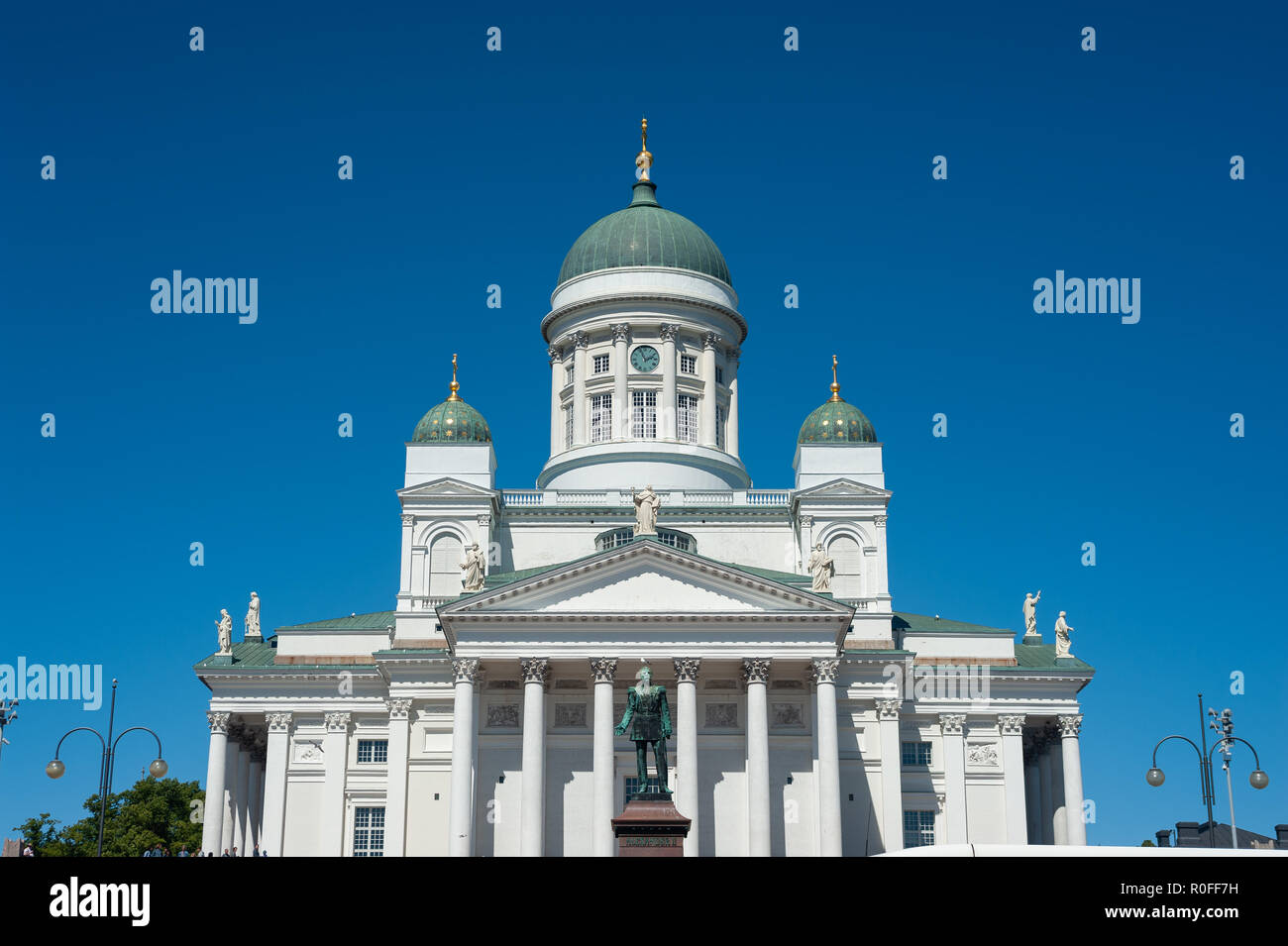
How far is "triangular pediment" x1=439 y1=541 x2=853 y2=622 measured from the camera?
58.1 m

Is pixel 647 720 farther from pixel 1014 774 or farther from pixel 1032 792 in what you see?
pixel 1032 792

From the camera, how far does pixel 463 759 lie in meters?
58.3

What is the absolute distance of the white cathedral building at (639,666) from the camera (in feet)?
191

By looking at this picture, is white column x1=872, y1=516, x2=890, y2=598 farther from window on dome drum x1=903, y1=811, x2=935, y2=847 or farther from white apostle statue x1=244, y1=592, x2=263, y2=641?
white apostle statue x1=244, y1=592, x2=263, y2=641

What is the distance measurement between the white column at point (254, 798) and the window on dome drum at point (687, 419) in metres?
26.1

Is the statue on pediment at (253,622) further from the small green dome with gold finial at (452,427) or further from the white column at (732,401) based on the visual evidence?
the white column at (732,401)

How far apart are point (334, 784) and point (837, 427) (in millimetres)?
28274

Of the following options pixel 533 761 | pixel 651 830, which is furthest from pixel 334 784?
pixel 651 830

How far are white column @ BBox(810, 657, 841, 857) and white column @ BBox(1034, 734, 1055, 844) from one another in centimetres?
1443

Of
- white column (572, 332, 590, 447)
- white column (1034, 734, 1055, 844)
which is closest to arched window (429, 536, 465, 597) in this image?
white column (572, 332, 590, 447)

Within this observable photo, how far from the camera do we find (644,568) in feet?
193

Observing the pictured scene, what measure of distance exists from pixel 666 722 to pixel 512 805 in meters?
21.4
